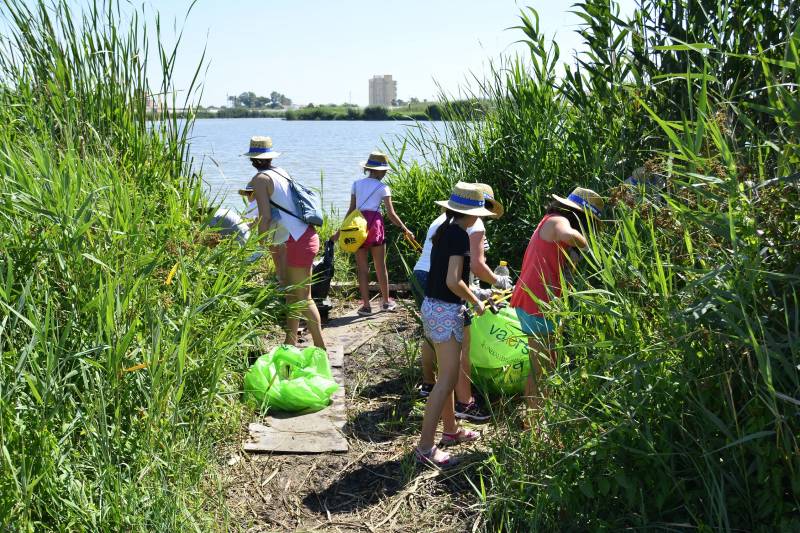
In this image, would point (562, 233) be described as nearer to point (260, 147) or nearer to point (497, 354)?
point (497, 354)

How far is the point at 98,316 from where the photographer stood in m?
3.33

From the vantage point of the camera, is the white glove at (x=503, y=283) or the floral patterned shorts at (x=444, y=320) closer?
the floral patterned shorts at (x=444, y=320)

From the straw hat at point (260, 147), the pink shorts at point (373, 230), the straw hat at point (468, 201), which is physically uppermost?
the straw hat at point (260, 147)

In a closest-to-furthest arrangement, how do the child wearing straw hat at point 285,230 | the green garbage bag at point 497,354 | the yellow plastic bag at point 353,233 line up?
the green garbage bag at point 497,354 → the child wearing straw hat at point 285,230 → the yellow plastic bag at point 353,233

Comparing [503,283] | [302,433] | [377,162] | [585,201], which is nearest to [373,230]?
[377,162]

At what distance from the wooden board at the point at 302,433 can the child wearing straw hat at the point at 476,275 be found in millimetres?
654

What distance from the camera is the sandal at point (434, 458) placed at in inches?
177

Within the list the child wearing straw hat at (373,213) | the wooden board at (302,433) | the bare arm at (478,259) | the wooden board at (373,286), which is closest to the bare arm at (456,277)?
the bare arm at (478,259)

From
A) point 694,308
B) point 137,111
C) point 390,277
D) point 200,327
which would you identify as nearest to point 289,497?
point 200,327

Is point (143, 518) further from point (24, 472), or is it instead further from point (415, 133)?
point (415, 133)

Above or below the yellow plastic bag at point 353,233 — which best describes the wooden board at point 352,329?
below

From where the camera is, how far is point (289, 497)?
424 cm

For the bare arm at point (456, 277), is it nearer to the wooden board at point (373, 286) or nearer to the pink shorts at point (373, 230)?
the pink shorts at point (373, 230)

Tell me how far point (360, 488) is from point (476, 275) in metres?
1.46
